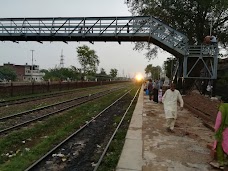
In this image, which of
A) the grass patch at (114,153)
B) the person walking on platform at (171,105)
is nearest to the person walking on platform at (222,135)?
the grass patch at (114,153)

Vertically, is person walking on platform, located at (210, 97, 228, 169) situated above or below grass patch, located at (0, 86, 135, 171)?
above

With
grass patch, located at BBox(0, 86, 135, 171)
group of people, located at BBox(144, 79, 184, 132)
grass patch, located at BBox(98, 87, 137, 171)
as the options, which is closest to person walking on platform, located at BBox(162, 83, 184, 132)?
group of people, located at BBox(144, 79, 184, 132)

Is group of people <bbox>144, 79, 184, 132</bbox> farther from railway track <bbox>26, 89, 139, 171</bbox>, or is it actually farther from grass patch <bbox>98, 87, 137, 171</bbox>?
railway track <bbox>26, 89, 139, 171</bbox>

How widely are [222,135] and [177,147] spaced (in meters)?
2.05

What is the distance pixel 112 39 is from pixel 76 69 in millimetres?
67454

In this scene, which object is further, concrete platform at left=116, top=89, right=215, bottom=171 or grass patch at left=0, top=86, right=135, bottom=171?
grass patch at left=0, top=86, right=135, bottom=171

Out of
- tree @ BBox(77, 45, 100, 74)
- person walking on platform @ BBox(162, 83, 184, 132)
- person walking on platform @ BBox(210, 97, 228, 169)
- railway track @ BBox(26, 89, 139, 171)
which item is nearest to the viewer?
person walking on platform @ BBox(210, 97, 228, 169)

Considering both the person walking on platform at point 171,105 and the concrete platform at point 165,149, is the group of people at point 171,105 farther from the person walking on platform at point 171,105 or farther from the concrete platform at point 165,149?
the concrete platform at point 165,149

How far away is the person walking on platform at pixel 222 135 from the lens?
6035mm

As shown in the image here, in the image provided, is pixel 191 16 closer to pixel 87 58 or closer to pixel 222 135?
pixel 222 135

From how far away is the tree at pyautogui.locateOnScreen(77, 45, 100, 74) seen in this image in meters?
77.8

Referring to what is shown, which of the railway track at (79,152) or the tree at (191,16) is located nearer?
the railway track at (79,152)

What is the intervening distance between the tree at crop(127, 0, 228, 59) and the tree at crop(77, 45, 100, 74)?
169ft

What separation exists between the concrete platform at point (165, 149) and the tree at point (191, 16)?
15.0m
